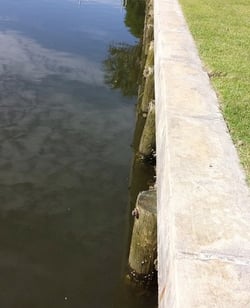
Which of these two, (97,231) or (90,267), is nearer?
(90,267)

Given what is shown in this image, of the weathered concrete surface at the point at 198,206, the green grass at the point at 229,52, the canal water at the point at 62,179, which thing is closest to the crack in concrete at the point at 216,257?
the weathered concrete surface at the point at 198,206

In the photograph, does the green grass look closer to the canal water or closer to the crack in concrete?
the crack in concrete

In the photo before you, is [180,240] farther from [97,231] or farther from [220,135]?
[97,231]

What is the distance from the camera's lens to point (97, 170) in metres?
8.03

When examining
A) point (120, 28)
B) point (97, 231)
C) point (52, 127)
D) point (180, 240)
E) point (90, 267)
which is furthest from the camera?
point (120, 28)

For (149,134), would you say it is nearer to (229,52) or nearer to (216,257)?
(229,52)

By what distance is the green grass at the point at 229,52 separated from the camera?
231 inches

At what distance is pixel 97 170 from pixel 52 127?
6.16ft

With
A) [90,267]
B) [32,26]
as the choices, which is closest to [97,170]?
[90,267]

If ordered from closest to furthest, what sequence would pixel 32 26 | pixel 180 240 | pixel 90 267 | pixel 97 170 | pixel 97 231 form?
pixel 180 240 < pixel 90 267 < pixel 97 231 < pixel 97 170 < pixel 32 26

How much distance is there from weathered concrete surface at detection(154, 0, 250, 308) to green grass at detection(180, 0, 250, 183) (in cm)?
18

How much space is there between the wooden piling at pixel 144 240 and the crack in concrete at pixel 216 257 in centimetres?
146

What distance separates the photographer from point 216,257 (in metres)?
3.37

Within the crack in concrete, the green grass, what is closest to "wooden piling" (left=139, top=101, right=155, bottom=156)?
the green grass
